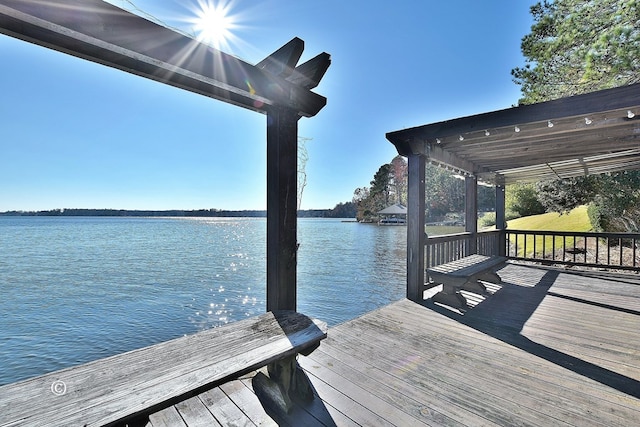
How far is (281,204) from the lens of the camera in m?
2.04

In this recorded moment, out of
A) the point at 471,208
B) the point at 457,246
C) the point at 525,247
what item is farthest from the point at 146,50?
the point at 525,247

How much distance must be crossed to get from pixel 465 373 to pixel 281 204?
183 centimetres

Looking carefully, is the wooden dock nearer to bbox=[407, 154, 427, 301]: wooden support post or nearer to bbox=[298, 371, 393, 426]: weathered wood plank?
bbox=[298, 371, 393, 426]: weathered wood plank

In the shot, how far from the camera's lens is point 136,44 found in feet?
4.55

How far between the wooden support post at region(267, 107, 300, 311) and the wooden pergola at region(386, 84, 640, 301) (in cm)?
229

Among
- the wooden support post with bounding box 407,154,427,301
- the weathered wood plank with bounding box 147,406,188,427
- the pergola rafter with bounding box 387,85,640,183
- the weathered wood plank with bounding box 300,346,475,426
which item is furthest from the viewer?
the wooden support post with bounding box 407,154,427,301

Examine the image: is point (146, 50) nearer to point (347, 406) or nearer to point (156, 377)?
point (156, 377)

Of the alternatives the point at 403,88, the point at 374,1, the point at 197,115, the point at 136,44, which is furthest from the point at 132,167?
the point at 136,44

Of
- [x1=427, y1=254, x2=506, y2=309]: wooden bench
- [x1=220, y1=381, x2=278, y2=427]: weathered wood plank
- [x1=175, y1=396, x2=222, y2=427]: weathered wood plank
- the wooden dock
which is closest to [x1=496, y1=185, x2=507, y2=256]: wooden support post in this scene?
[x1=427, y1=254, x2=506, y2=309]: wooden bench

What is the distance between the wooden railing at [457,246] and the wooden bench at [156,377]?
298cm

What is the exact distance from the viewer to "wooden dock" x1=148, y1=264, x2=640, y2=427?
1686 millimetres

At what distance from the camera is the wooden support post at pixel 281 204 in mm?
2031

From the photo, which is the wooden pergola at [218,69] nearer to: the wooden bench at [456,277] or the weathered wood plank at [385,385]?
the weathered wood plank at [385,385]

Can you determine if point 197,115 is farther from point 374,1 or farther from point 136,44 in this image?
point 136,44
